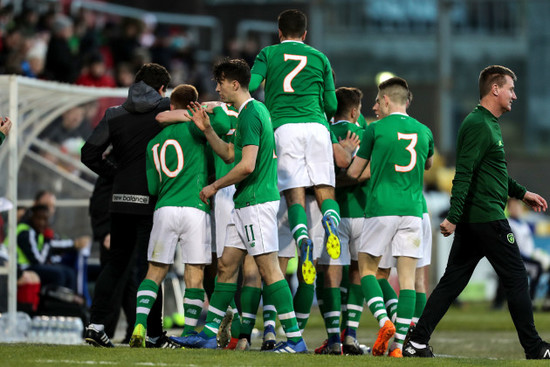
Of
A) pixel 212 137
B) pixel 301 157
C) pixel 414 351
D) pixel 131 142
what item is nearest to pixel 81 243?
pixel 131 142

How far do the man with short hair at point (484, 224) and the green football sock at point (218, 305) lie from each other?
1.46 meters

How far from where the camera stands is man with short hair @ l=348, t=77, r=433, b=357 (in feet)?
30.1

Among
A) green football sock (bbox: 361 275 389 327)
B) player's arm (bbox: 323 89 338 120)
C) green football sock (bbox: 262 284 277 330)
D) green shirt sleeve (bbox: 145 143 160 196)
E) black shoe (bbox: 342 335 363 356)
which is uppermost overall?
player's arm (bbox: 323 89 338 120)

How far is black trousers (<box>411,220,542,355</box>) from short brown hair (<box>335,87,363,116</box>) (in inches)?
73.4

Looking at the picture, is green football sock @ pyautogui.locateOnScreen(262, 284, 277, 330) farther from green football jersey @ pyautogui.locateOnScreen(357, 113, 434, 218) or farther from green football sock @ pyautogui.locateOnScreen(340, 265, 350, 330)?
green football jersey @ pyautogui.locateOnScreen(357, 113, 434, 218)

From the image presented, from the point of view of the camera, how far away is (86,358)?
8.18 m

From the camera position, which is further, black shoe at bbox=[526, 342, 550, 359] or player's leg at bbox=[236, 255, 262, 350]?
player's leg at bbox=[236, 255, 262, 350]

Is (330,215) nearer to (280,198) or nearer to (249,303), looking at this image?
(280,198)

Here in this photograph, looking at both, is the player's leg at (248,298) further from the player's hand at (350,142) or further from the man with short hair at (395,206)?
the player's hand at (350,142)

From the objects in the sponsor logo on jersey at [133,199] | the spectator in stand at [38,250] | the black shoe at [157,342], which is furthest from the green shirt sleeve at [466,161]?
the spectator in stand at [38,250]

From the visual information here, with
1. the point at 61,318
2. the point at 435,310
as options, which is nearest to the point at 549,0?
the point at 61,318

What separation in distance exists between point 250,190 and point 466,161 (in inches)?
65.3

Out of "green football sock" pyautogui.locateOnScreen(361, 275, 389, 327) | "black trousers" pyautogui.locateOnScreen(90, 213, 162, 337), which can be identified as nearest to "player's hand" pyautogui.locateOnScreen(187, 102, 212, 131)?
"black trousers" pyautogui.locateOnScreen(90, 213, 162, 337)

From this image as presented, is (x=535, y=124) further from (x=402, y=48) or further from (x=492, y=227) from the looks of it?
(x=492, y=227)
